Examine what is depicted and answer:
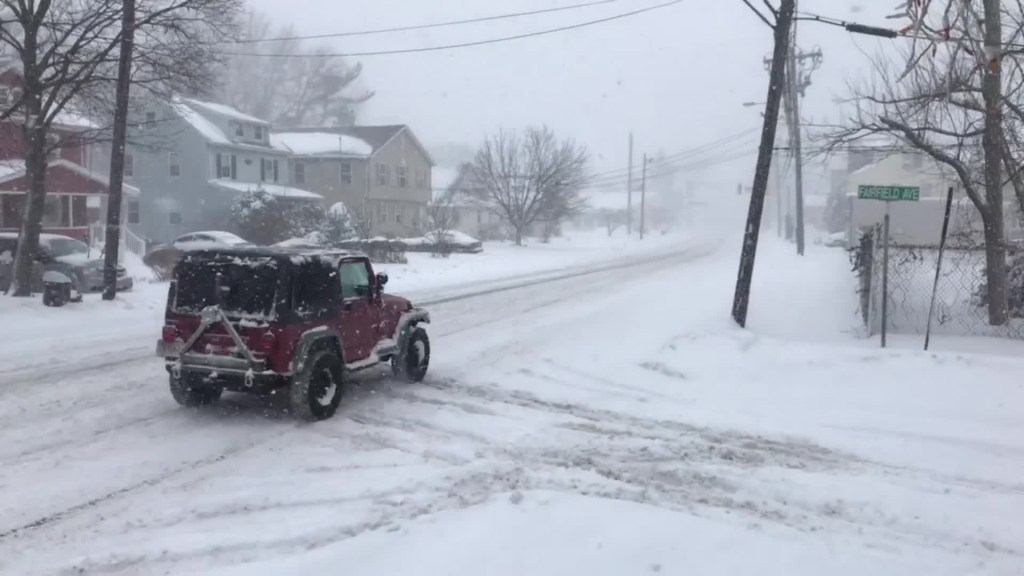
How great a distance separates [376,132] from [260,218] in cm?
1996

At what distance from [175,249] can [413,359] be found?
19.8 metres

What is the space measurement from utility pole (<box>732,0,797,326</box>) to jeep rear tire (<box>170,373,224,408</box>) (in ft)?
27.1

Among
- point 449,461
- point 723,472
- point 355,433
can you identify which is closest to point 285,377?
point 355,433

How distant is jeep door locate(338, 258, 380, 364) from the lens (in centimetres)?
923

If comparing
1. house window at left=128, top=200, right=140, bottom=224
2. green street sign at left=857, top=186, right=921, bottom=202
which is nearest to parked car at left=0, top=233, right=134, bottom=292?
green street sign at left=857, top=186, right=921, bottom=202

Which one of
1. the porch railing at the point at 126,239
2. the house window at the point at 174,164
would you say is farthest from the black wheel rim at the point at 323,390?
the house window at the point at 174,164

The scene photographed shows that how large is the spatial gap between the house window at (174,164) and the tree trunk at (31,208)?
1172 inches

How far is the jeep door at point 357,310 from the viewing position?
9.23 m

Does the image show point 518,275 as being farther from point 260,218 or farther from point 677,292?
point 260,218

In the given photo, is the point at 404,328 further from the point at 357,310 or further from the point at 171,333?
the point at 171,333

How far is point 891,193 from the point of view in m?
11.4

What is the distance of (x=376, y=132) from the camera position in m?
56.8

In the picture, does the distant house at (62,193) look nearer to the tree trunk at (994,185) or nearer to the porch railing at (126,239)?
the porch railing at (126,239)

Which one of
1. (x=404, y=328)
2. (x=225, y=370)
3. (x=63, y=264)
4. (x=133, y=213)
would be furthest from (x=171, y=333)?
(x=133, y=213)
